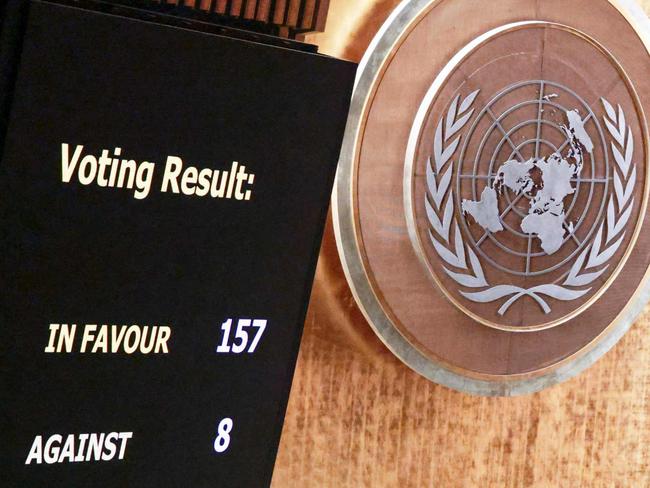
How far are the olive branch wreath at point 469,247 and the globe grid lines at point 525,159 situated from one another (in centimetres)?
3

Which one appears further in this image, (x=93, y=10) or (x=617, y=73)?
(x=617, y=73)

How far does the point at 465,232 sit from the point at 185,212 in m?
1.33

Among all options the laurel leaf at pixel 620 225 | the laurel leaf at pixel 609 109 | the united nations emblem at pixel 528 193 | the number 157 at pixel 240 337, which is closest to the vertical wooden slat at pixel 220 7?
the number 157 at pixel 240 337

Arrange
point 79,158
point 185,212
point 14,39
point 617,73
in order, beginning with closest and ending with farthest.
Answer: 1. point 14,39
2. point 79,158
3. point 185,212
4. point 617,73

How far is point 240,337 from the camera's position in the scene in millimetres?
2006

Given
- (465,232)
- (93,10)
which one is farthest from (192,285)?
(465,232)

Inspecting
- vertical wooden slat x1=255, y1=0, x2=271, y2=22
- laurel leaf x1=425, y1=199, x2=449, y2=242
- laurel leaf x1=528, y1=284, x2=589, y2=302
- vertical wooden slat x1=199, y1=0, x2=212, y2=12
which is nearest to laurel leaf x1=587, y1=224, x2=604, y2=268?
laurel leaf x1=528, y1=284, x2=589, y2=302

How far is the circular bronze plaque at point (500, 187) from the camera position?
2.82m

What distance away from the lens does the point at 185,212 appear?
1.87m

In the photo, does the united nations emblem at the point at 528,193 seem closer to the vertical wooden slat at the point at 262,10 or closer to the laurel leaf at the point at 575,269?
the laurel leaf at the point at 575,269

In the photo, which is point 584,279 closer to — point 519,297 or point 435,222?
point 519,297

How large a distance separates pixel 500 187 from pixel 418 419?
2.78 ft

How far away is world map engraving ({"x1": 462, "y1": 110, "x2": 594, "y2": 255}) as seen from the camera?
299 cm

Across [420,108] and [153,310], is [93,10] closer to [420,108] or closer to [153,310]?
[153,310]
